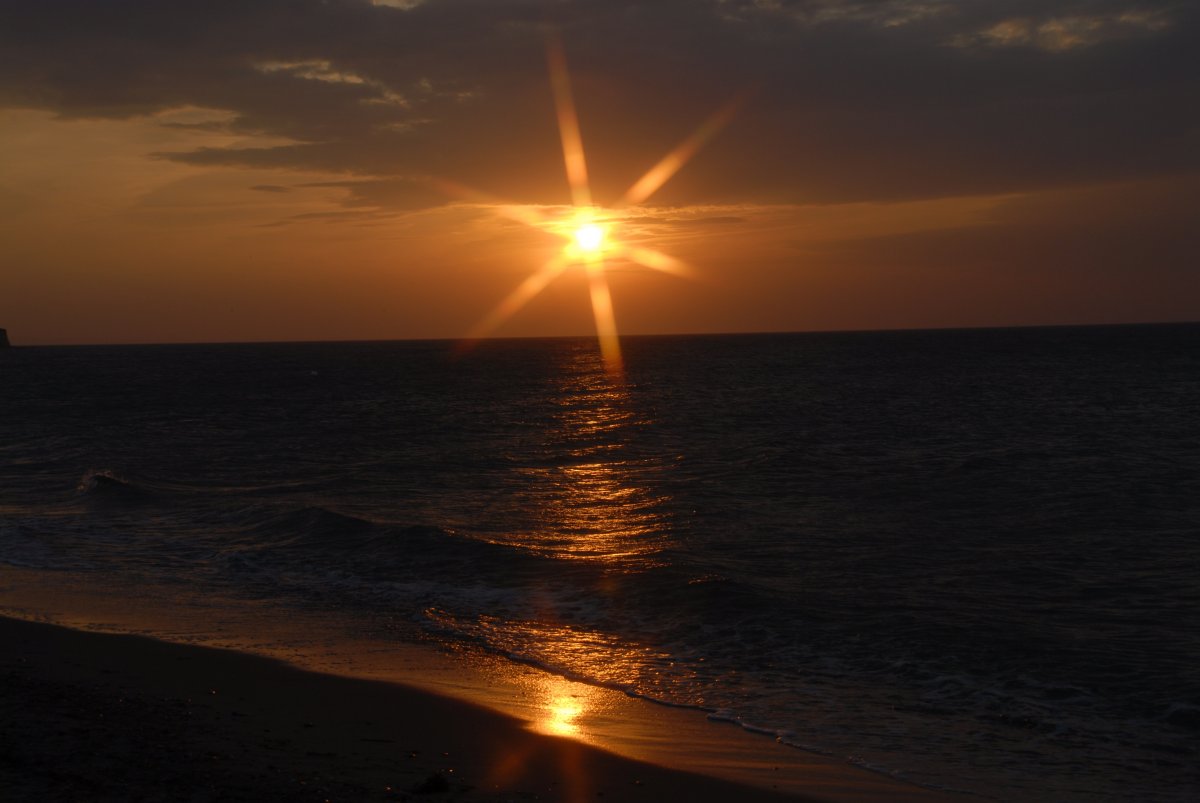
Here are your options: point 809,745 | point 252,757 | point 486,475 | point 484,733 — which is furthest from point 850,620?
point 486,475

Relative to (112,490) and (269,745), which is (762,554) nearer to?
(269,745)

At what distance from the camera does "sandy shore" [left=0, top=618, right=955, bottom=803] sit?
7277 millimetres

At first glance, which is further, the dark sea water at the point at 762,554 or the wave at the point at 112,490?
the wave at the point at 112,490

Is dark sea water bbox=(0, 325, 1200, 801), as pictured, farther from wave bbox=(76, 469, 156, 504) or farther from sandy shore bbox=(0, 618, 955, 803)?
sandy shore bbox=(0, 618, 955, 803)

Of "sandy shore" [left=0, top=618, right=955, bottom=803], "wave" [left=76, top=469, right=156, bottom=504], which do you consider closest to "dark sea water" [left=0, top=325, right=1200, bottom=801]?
"wave" [left=76, top=469, right=156, bottom=504]

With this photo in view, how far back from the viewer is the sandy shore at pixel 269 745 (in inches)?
287

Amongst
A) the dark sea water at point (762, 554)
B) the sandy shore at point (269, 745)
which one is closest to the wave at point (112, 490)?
the dark sea water at point (762, 554)

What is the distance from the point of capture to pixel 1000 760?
29.9 ft

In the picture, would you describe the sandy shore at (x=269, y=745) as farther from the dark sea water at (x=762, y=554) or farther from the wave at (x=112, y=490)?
the wave at (x=112, y=490)

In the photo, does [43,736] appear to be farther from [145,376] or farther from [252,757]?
[145,376]

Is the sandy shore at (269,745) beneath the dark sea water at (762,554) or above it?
beneath

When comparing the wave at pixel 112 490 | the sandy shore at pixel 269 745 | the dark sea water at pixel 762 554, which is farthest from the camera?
the wave at pixel 112 490

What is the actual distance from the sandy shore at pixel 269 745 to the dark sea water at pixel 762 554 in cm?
216

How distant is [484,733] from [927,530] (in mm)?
13513
